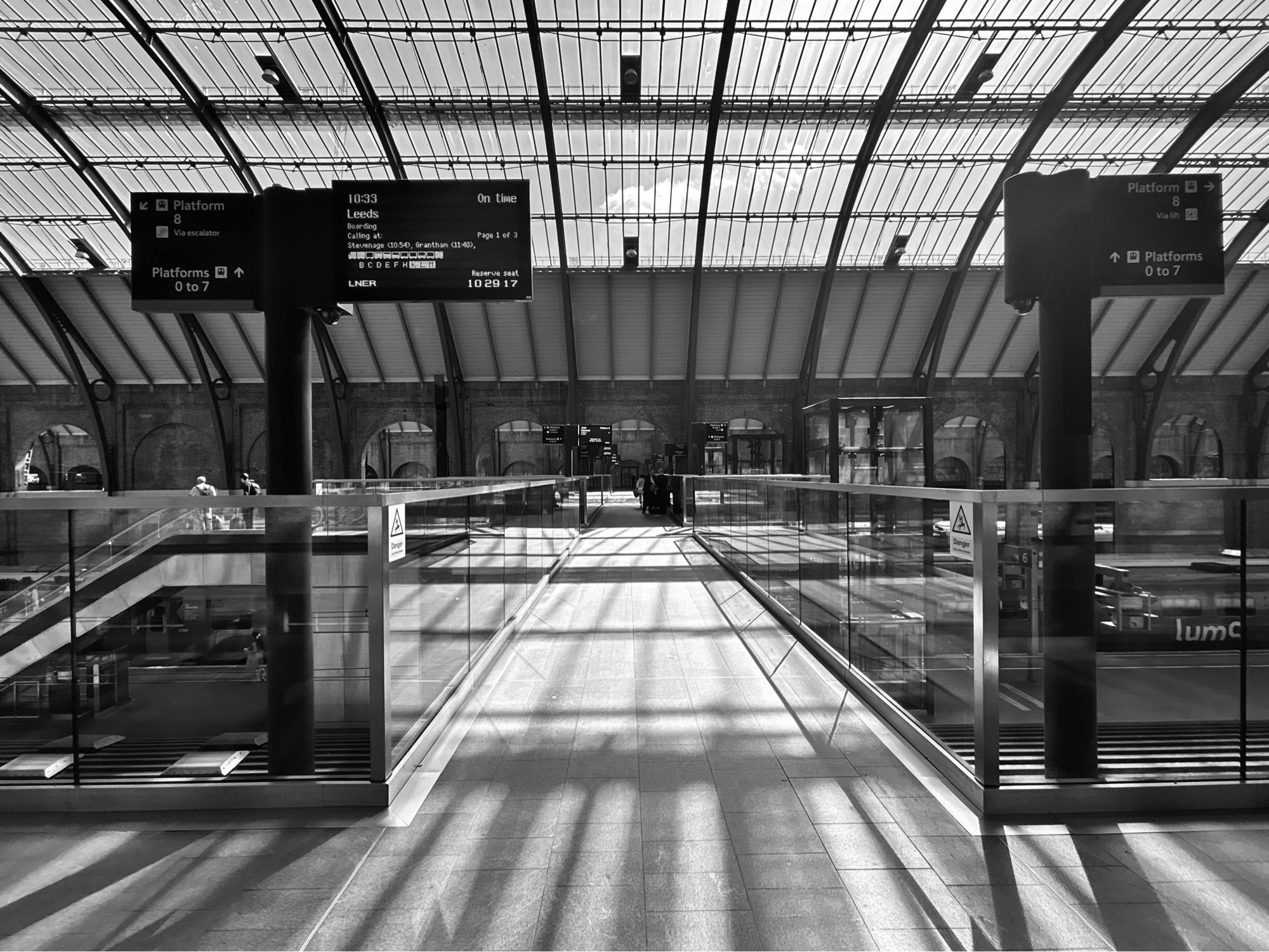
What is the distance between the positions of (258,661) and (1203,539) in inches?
237

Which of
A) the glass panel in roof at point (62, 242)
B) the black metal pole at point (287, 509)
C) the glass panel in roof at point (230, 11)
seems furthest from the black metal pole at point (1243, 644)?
the glass panel in roof at point (62, 242)

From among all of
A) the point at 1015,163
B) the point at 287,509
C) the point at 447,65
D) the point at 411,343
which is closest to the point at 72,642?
the point at 287,509

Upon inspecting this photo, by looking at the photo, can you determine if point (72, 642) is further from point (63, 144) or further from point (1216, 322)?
point (1216, 322)

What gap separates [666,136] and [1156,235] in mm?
19952

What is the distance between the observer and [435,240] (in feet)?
22.5

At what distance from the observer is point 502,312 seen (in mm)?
29703

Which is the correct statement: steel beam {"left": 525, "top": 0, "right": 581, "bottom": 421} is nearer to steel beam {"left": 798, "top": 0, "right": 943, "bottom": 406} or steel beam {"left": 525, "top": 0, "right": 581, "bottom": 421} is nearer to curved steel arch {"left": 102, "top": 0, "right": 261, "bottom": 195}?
curved steel arch {"left": 102, "top": 0, "right": 261, "bottom": 195}

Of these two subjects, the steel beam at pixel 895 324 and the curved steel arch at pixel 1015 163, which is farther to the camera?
the steel beam at pixel 895 324

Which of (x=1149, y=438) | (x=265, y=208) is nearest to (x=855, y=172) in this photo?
(x=1149, y=438)

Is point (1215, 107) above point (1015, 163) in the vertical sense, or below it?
above

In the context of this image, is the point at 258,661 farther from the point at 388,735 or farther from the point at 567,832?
the point at 567,832

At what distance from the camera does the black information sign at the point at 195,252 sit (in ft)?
17.1

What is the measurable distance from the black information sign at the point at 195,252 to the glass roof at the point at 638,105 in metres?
15.2

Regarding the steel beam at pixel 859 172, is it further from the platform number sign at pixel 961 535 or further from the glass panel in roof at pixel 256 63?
the platform number sign at pixel 961 535
